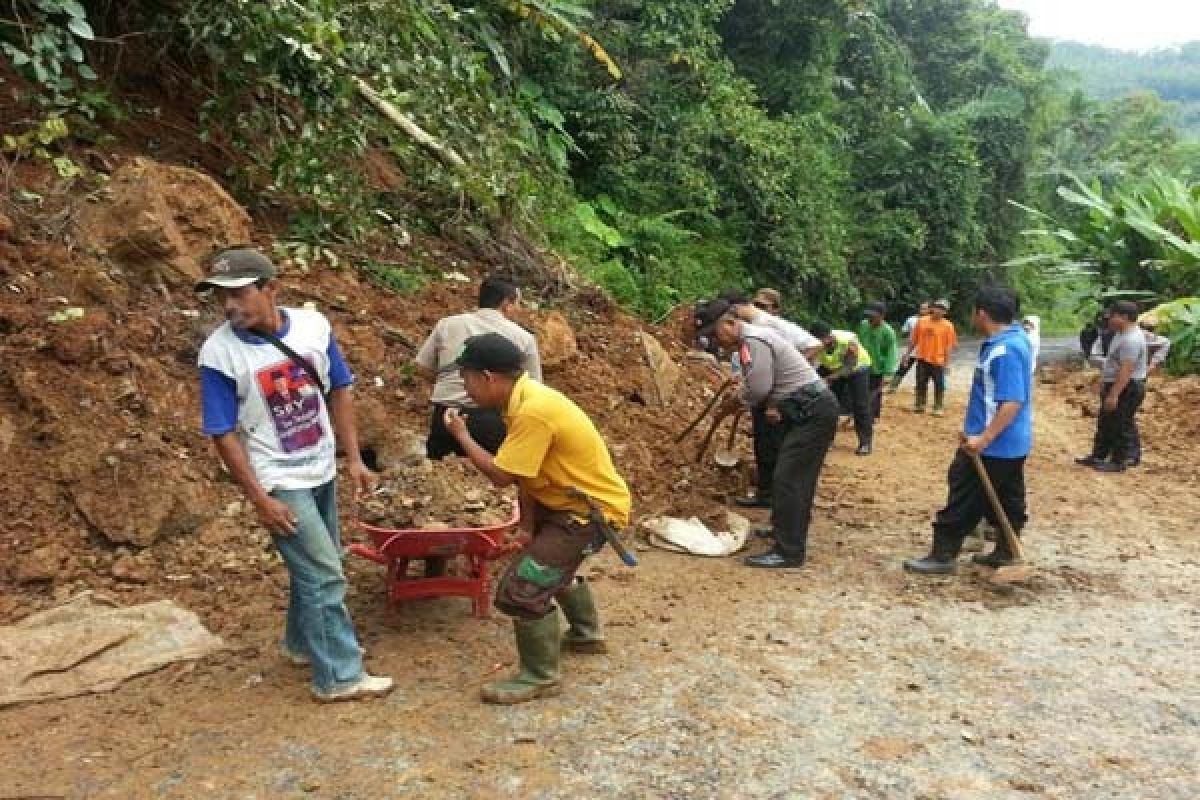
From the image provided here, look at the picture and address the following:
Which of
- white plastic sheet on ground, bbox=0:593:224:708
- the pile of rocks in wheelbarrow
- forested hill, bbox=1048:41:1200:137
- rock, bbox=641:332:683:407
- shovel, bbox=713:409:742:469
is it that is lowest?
white plastic sheet on ground, bbox=0:593:224:708

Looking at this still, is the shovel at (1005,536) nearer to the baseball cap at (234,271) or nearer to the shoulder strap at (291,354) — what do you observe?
the shoulder strap at (291,354)

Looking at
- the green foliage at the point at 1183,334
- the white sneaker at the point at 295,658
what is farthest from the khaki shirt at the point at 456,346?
the green foliage at the point at 1183,334

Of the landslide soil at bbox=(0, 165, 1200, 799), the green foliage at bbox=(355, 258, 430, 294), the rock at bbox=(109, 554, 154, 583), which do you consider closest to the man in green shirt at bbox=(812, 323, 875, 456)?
the landslide soil at bbox=(0, 165, 1200, 799)

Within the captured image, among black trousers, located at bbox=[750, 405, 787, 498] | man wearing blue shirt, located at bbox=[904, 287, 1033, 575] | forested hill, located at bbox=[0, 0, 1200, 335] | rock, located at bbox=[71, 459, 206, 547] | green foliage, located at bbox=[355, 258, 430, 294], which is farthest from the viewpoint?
green foliage, located at bbox=[355, 258, 430, 294]

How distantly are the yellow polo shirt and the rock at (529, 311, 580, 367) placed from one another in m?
3.67

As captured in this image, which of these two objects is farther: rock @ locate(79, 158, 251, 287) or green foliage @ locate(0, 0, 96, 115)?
rock @ locate(79, 158, 251, 287)

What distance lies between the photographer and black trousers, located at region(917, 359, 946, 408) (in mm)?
11914

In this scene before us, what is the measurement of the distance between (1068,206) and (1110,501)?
75.6 ft

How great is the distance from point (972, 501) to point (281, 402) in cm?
407

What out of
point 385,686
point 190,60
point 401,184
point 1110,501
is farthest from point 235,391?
point 1110,501

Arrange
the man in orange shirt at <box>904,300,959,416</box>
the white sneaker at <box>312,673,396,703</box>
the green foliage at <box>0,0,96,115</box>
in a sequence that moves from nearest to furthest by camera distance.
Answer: the white sneaker at <box>312,673,396,703</box> < the green foliage at <box>0,0,96,115</box> < the man in orange shirt at <box>904,300,959,416</box>

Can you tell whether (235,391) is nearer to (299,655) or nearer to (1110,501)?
(299,655)

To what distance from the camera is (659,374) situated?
8.60 m

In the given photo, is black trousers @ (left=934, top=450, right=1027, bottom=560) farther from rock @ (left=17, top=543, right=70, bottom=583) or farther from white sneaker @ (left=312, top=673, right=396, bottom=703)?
rock @ (left=17, top=543, right=70, bottom=583)
